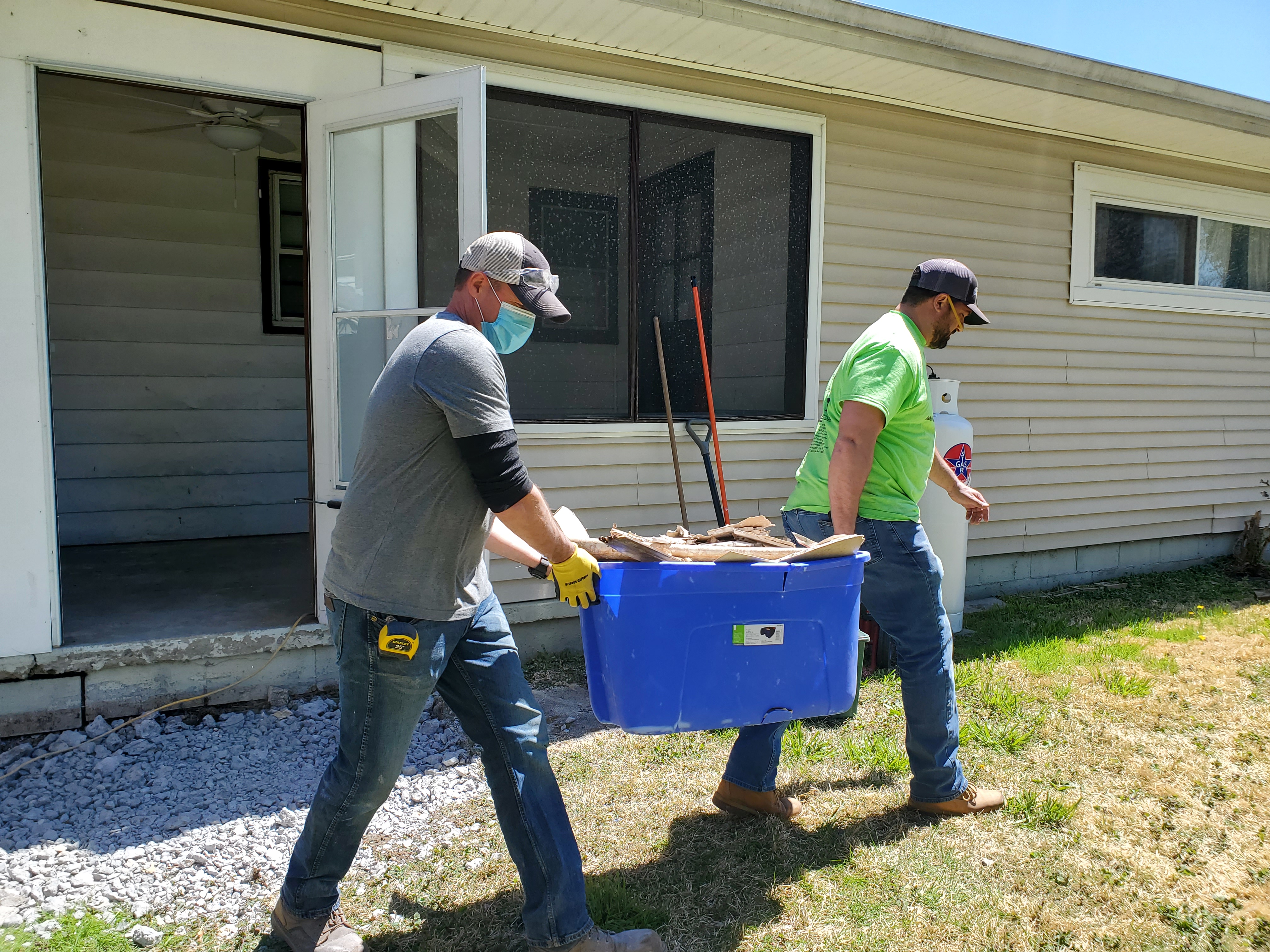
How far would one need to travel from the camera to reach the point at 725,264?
19.1 feet

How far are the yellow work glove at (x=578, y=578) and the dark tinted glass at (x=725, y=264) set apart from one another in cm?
304

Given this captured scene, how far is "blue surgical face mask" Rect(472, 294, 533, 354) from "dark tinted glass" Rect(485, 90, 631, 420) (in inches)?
93.0

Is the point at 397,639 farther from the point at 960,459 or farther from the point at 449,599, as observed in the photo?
the point at 960,459

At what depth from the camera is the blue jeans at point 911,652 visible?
2.79 metres

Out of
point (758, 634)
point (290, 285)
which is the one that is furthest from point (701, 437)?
point (290, 285)

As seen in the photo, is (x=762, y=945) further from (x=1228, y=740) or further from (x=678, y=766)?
(x=1228, y=740)

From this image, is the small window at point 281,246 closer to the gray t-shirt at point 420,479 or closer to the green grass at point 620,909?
the gray t-shirt at point 420,479

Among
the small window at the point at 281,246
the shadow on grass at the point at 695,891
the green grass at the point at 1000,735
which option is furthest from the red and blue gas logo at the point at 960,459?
the small window at the point at 281,246

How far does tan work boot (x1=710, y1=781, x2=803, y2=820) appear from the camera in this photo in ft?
9.55

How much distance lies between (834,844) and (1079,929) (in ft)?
2.27

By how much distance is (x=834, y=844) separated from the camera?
2818 millimetres

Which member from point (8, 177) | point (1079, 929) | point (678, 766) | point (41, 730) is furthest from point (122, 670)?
point (1079, 929)

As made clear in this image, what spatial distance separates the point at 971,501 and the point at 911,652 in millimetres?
717

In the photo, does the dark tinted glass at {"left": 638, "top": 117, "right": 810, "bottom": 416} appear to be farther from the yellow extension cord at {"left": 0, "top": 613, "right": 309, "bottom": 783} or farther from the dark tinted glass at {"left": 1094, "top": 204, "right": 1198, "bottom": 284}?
the dark tinted glass at {"left": 1094, "top": 204, "right": 1198, "bottom": 284}
